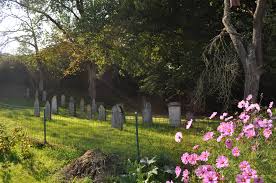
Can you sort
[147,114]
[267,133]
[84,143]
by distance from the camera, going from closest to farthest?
1. [267,133]
2. [84,143]
3. [147,114]

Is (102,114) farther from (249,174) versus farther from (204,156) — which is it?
(249,174)

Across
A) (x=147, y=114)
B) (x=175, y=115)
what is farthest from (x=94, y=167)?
(x=147, y=114)

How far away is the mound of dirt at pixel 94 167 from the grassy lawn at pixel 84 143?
13.2 inches

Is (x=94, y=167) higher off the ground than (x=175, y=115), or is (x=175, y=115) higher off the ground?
(x=175, y=115)

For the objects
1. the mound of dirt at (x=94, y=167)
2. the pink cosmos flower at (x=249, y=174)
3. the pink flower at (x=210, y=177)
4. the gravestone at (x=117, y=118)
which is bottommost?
the mound of dirt at (x=94, y=167)

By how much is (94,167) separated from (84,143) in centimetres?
362

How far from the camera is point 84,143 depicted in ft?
40.7

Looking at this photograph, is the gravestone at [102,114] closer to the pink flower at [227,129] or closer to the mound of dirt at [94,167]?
the mound of dirt at [94,167]

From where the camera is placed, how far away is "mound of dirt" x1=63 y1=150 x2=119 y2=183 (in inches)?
339

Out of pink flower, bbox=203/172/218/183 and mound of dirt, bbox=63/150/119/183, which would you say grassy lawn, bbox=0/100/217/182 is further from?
pink flower, bbox=203/172/218/183

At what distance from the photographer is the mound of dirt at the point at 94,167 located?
8.61 m

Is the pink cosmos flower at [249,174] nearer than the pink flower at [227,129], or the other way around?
the pink cosmos flower at [249,174]

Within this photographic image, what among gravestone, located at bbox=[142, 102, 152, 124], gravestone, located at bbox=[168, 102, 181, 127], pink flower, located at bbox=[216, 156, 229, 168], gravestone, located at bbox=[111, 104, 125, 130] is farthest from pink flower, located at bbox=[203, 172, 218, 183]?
gravestone, located at bbox=[142, 102, 152, 124]

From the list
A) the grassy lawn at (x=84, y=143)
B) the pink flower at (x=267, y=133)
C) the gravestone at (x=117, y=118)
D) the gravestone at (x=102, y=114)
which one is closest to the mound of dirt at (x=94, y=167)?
the grassy lawn at (x=84, y=143)
